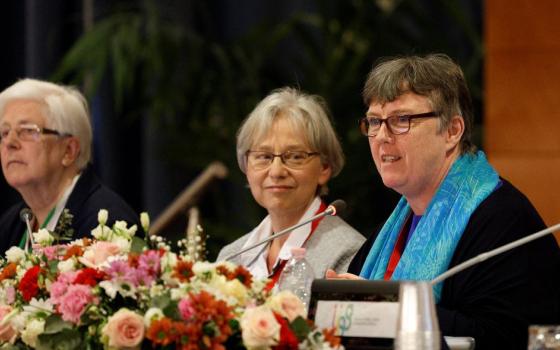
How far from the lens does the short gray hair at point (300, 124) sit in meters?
4.14

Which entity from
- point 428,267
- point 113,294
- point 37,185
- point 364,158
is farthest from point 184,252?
point 364,158

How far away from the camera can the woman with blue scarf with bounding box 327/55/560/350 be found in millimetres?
3107

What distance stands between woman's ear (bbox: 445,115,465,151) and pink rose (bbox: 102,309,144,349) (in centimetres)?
128

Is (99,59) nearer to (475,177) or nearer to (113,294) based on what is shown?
(475,177)

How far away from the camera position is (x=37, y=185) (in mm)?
4625

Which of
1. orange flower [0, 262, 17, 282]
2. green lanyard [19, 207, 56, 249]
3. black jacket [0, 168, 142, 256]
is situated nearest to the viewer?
orange flower [0, 262, 17, 282]

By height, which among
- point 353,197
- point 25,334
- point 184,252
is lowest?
point 25,334

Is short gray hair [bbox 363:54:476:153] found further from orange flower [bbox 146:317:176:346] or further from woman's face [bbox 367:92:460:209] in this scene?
orange flower [bbox 146:317:176:346]

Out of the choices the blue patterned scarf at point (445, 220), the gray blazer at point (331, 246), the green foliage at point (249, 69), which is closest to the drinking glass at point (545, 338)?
the blue patterned scarf at point (445, 220)

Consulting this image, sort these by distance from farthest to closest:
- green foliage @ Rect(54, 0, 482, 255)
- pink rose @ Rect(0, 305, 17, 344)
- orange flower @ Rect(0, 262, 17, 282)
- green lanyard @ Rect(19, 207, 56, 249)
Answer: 1. green foliage @ Rect(54, 0, 482, 255)
2. green lanyard @ Rect(19, 207, 56, 249)
3. orange flower @ Rect(0, 262, 17, 282)
4. pink rose @ Rect(0, 305, 17, 344)

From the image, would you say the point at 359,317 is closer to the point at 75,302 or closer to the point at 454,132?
the point at 75,302

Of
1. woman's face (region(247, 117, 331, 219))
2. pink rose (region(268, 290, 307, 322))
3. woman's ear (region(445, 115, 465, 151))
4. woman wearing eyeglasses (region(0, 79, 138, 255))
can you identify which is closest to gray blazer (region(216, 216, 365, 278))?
woman's face (region(247, 117, 331, 219))

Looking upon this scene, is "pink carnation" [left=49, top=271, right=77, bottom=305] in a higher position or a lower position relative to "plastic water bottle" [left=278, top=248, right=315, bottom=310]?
lower

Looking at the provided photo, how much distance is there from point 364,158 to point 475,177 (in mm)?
2493
